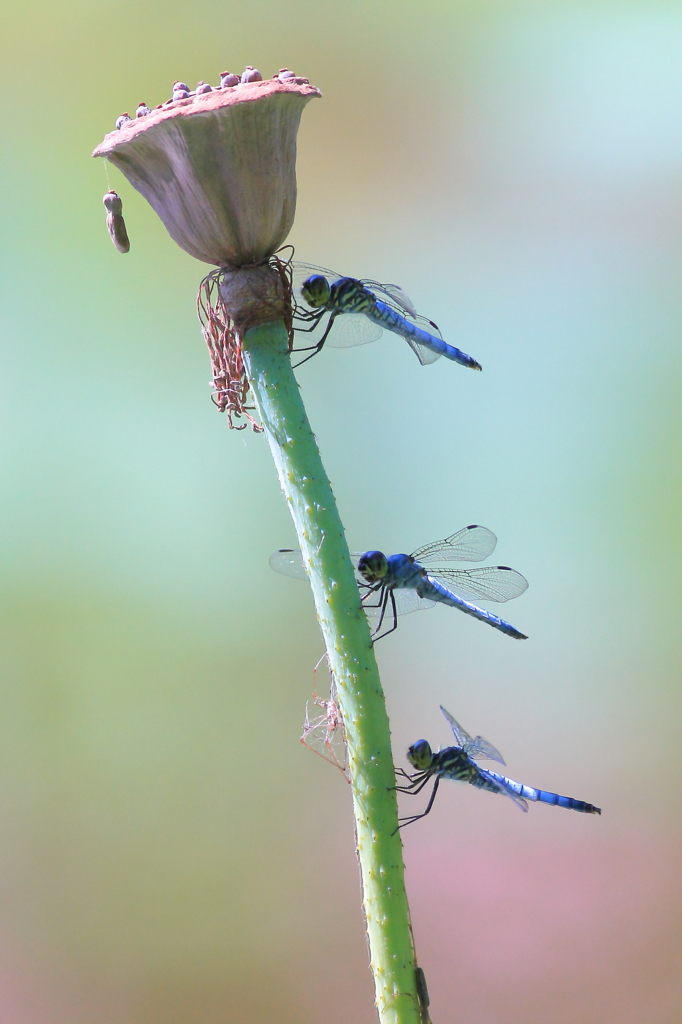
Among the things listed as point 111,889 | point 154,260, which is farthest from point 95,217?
point 111,889

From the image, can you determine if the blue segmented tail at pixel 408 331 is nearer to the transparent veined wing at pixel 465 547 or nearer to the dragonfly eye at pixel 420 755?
the transparent veined wing at pixel 465 547

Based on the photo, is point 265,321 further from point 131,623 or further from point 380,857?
point 131,623

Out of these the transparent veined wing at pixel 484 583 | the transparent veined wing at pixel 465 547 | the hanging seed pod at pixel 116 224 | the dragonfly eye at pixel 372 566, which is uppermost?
the hanging seed pod at pixel 116 224

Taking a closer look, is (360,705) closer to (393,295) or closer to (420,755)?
(420,755)

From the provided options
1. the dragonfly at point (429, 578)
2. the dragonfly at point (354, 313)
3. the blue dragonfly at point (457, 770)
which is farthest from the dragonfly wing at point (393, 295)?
the blue dragonfly at point (457, 770)

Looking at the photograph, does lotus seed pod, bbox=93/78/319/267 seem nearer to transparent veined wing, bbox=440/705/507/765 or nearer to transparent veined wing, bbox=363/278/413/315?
transparent veined wing, bbox=363/278/413/315

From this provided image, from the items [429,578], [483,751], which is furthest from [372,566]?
[483,751]
